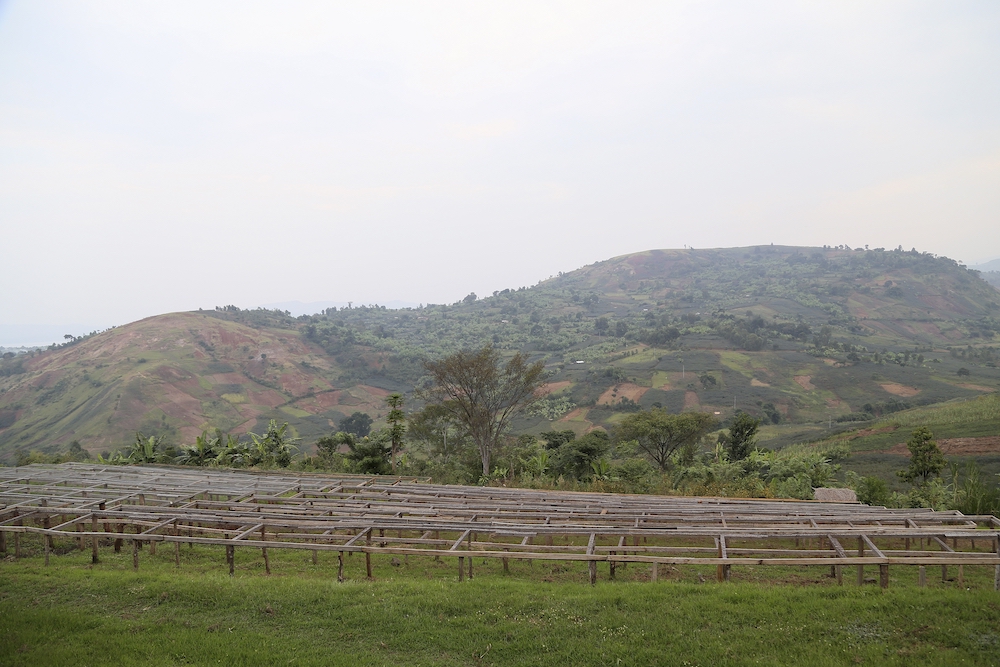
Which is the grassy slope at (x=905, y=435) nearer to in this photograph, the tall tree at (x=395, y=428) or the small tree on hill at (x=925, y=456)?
the small tree on hill at (x=925, y=456)

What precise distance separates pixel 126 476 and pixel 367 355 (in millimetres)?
76239

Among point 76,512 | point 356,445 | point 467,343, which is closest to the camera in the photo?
point 76,512

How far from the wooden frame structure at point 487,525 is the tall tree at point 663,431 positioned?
13116 mm

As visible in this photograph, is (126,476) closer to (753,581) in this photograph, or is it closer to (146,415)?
(753,581)

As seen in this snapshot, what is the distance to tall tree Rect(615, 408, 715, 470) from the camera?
88.4 ft

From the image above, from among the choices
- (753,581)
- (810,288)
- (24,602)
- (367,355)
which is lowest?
(753,581)

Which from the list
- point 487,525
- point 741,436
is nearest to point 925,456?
point 741,436

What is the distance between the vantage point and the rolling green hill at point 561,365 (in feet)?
202

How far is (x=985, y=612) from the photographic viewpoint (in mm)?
7391

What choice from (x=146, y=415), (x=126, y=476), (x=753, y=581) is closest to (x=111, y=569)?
(x=126, y=476)

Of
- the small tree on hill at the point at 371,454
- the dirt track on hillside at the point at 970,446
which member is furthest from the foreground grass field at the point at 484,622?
the dirt track on hillside at the point at 970,446

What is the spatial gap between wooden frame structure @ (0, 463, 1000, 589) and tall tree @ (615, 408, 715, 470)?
43.0ft

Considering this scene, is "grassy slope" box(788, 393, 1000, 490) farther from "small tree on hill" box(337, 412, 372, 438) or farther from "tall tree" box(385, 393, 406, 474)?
"small tree on hill" box(337, 412, 372, 438)

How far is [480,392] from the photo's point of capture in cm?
2694
